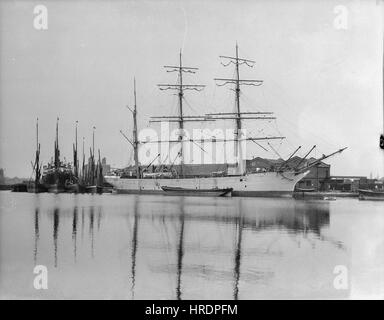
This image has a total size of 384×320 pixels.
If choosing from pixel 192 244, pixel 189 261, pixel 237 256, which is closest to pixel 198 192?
pixel 192 244

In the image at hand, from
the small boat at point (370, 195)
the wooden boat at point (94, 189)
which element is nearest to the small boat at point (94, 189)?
the wooden boat at point (94, 189)

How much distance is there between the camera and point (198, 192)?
88.6m

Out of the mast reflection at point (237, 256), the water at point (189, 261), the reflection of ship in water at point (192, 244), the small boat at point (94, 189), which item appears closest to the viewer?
the mast reflection at point (237, 256)

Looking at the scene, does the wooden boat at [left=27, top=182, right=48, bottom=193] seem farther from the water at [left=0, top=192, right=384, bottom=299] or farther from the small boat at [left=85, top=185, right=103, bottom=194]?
the water at [left=0, top=192, right=384, bottom=299]

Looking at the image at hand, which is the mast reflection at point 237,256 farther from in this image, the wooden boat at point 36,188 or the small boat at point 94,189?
the wooden boat at point 36,188

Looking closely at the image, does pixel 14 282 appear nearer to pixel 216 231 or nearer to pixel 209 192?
pixel 216 231

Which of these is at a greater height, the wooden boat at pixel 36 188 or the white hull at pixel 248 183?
the white hull at pixel 248 183

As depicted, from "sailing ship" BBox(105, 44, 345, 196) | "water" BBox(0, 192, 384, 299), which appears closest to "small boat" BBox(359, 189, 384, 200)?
"sailing ship" BBox(105, 44, 345, 196)

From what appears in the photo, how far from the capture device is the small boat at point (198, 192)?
86.0 meters

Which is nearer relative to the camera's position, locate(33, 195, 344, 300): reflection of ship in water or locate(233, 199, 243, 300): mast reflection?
locate(233, 199, 243, 300): mast reflection

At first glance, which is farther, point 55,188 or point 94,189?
point 55,188

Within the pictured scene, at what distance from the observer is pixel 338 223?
104 feet

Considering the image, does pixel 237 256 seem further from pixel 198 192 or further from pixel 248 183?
pixel 198 192

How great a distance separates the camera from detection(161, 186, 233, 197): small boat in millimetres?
86000
